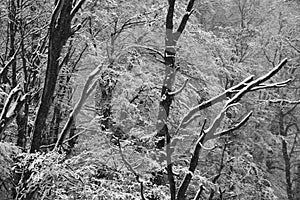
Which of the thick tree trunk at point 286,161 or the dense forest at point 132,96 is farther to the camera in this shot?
the thick tree trunk at point 286,161

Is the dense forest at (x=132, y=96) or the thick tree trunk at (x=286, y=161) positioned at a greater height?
the dense forest at (x=132, y=96)

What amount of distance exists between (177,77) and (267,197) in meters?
4.42

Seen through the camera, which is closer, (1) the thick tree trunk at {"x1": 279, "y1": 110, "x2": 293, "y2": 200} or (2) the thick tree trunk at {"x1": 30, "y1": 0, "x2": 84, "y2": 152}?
(2) the thick tree trunk at {"x1": 30, "y1": 0, "x2": 84, "y2": 152}

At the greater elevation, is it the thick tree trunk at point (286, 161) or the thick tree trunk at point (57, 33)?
the thick tree trunk at point (57, 33)

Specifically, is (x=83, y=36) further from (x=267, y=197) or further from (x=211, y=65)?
(x=267, y=197)

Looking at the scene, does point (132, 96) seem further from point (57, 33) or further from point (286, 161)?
point (286, 161)

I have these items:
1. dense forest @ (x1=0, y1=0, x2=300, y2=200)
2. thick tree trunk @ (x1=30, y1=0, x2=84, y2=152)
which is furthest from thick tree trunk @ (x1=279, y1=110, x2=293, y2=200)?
thick tree trunk @ (x1=30, y1=0, x2=84, y2=152)

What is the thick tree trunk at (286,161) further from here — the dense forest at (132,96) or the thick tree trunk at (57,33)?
the thick tree trunk at (57,33)

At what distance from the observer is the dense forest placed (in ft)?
7.21

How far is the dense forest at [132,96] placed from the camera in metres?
2.20

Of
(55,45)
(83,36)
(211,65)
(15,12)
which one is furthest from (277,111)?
(55,45)

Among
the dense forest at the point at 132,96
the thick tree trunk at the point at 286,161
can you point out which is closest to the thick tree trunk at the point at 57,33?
the dense forest at the point at 132,96

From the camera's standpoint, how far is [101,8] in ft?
24.3

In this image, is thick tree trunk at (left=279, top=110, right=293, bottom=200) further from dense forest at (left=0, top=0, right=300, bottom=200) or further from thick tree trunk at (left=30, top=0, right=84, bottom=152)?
thick tree trunk at (left=30, top=0, right=84, bottom=152)
